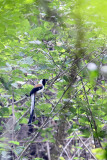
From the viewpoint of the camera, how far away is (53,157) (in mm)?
3025

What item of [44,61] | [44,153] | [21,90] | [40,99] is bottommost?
[44,153]

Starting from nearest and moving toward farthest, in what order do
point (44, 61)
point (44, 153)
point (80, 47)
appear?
point (80, 47) < point (44, 61) < point (44, 153)

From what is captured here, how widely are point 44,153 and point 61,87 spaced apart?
11.5 feet

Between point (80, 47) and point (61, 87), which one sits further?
point (61, 87)

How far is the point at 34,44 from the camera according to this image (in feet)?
7.54

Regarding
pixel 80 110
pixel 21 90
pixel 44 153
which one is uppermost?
pixel 21 90

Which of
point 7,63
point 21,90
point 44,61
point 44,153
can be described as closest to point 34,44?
point 44,61

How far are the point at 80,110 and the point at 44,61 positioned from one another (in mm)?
692

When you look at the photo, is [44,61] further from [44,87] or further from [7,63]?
[44,87]

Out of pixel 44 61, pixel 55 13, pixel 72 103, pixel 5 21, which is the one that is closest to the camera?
pixel 5 21

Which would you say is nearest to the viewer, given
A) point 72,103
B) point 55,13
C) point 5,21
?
point 5,21

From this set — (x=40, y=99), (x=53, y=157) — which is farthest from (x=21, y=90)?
(x=53, y=157)

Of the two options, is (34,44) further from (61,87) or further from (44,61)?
(61,87)

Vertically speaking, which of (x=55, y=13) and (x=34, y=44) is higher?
(x=55, y=13)
